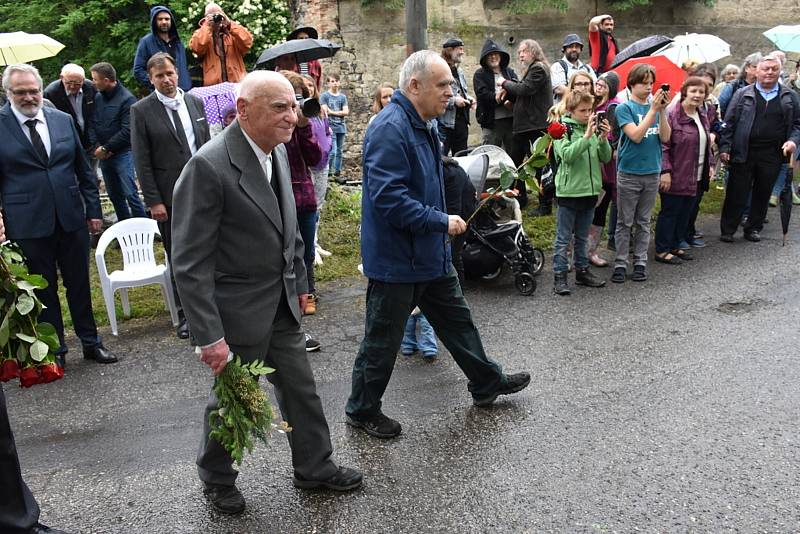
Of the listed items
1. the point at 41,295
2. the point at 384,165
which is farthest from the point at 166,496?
the point at 41,295

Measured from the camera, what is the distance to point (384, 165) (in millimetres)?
4066

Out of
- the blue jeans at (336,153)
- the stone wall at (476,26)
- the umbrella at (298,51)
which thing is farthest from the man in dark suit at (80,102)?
the stone wall at (476,26)

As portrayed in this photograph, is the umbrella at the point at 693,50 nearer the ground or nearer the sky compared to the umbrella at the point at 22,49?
nearer the ground

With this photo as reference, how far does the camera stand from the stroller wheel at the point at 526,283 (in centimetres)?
704

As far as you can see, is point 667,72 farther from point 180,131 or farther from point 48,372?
point 48,372

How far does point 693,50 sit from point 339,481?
8.20 meters

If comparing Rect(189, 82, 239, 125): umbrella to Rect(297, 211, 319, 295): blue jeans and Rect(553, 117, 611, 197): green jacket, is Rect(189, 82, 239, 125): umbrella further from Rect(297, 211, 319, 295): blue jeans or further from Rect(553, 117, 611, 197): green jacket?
Rect(553, 117, 611, 197): green jacket

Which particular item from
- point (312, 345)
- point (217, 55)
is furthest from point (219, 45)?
point (312, 345)

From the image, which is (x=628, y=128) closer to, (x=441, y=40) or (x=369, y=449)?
(x=369, y=449)

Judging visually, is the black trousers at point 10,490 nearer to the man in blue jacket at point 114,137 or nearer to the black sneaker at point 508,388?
the black sneaker at point 508,388

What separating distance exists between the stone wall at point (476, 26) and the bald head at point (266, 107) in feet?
32.8

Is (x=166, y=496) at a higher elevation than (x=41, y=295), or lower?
lower

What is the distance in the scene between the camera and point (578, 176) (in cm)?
695

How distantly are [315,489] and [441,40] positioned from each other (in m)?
11.2
